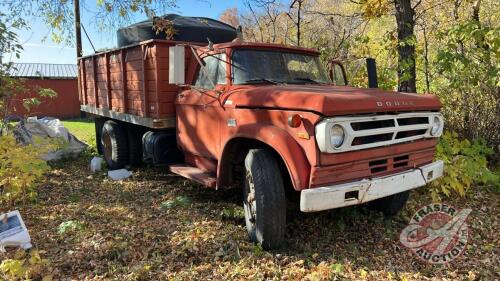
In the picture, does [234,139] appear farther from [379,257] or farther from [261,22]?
[261,22]

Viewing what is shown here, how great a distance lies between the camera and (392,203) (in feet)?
15.7

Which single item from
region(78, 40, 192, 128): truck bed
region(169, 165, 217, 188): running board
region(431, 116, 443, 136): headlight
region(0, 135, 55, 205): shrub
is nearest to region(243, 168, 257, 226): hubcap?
region(169, 165, 217, 188): running board

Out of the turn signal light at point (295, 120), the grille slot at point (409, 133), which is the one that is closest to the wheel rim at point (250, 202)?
the turn signal light at point (295, 120)

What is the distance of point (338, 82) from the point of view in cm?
588

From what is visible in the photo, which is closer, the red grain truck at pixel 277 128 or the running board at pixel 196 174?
the red grain truck at pixel 277 128

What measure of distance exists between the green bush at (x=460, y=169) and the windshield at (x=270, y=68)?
2092 millimetres

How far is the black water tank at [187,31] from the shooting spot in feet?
21.2

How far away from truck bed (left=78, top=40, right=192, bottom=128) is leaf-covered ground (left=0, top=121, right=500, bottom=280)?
3.95 feet

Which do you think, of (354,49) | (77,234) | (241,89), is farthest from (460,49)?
(77,234)

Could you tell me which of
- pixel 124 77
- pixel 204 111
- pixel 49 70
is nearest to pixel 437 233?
pixel 204 111

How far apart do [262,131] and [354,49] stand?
5371 millimetres

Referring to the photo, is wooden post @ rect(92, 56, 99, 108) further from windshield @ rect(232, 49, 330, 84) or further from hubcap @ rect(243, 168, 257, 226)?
hubcap @ rect(243, 168, 257, 226)

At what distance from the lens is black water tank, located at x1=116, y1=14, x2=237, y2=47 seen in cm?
647

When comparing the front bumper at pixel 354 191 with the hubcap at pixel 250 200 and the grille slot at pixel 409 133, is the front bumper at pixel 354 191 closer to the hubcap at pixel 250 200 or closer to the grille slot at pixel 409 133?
the grille slot at pixel 409 133
